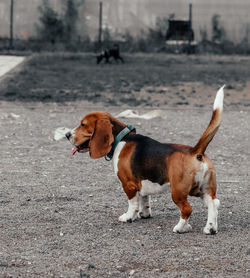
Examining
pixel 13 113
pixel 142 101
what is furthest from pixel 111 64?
pixel 13 113

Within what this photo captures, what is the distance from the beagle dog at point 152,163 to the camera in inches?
156

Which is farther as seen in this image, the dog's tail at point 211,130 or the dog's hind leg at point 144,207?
the dog's hind leg at point 144,207

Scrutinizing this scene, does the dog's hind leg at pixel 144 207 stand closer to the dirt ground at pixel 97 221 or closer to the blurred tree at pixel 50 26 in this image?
the dirt ground at pixel 97 221

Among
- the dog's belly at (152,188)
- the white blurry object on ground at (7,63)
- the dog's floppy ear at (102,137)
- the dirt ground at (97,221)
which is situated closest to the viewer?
the dirt ground at (97,221)

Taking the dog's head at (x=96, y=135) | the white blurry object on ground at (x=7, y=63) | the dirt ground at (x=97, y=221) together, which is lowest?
the dirt ground at (x=97, y=221)

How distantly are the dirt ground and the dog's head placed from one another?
49 centimetres

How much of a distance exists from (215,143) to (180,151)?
3645 mm

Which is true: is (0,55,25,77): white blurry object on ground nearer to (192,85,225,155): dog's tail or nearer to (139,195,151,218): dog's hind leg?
(139,195,151,218): dog's hind leg

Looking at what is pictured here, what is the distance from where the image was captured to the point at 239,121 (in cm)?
956

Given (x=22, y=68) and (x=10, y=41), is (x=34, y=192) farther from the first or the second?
(x=10, y=41)

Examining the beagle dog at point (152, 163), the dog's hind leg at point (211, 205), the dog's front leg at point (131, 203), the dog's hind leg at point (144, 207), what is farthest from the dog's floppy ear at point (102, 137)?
the dog's hind leg at point (211, 205)

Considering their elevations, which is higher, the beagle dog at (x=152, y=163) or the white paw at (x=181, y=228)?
the beagle dog at (x=152, y=163)


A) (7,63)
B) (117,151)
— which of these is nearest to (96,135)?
(117,151)

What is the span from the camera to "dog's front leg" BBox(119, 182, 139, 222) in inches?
167
